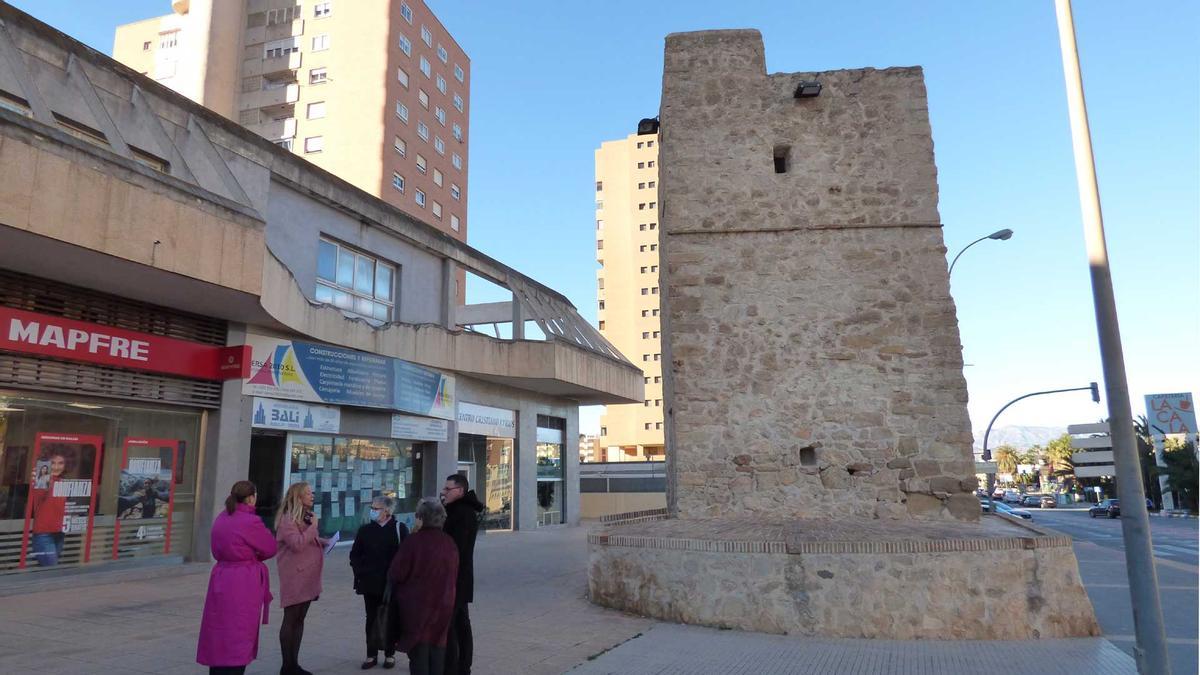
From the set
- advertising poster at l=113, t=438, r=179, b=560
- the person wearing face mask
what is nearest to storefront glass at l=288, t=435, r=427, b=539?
advertising poster at l=113, t=438, r=179, b=560

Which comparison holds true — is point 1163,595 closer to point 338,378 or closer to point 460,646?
point 460,646

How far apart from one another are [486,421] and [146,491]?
9.83 meters

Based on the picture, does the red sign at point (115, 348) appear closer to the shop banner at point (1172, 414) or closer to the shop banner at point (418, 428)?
the shop banner at point (418, 428)

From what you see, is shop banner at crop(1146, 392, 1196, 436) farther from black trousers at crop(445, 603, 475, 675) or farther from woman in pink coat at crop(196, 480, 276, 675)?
woman in pink coat at crop(196, 480, 276, 675)

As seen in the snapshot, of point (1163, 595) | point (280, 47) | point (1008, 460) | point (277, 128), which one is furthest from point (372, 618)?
point (1008, 460)

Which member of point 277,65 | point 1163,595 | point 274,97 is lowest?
point 1163,595

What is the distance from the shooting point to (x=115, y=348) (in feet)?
35.6

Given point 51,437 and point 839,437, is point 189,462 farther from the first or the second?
point 839,437

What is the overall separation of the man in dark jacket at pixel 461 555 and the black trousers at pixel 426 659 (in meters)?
0.39

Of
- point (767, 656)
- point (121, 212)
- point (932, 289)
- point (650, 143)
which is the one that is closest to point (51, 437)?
point (121, 212)

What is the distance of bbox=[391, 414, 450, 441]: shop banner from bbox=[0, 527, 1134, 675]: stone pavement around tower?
7878 mm

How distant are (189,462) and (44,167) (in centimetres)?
585

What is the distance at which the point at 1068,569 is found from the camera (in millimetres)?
7152

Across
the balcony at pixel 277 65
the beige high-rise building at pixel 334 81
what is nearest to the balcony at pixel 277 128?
the beige high-rise building at pixel 334 81
